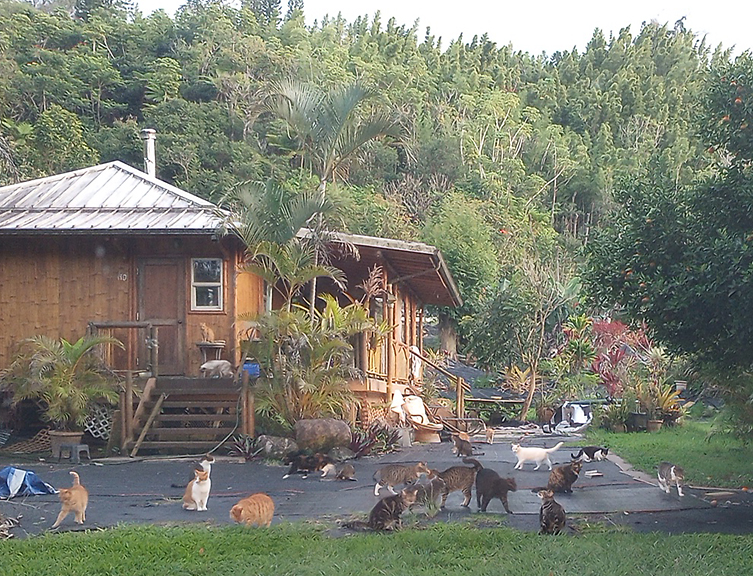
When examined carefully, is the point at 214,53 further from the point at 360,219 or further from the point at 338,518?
the point at 338,518

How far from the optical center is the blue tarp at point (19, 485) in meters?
8.22

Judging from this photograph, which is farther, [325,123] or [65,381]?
[325,123]

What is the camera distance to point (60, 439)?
12117 mm

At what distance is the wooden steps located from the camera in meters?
12.3

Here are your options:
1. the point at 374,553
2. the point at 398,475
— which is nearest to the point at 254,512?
the point at 374,553

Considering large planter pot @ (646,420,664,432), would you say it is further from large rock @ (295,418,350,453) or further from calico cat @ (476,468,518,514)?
calico cat @ (476,468,518,514)

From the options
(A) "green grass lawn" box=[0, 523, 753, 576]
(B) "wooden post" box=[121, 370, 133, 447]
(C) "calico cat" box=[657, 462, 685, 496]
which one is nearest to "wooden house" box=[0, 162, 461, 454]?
(B) "wooden post" box=[121, 370, 133, 447]

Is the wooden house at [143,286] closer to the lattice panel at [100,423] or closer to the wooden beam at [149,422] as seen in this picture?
the wooden beam at [149,422]

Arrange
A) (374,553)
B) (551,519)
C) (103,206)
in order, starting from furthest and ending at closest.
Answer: (103,206) → (551,519) → (374,553)

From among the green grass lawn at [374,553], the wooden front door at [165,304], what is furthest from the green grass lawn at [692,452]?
the wooden front door at [165,304]

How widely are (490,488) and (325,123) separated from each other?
699cm

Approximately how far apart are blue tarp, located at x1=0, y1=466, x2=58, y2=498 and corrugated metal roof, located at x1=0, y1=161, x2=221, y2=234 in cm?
518

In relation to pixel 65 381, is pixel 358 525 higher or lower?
lower

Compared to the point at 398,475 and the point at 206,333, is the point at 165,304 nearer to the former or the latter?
the point at 206,333
